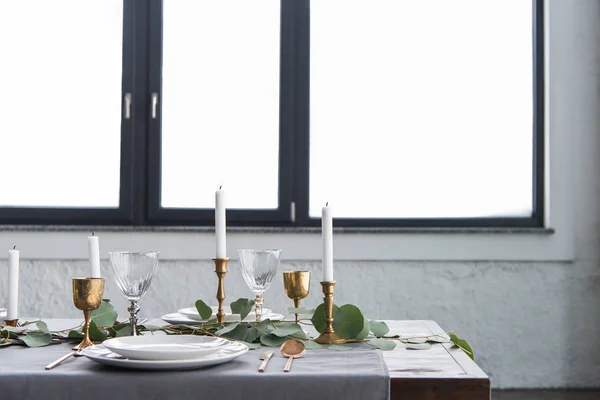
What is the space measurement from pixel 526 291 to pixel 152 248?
4.48 ft

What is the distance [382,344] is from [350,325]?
0.22ft

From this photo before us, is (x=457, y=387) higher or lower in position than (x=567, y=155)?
lower

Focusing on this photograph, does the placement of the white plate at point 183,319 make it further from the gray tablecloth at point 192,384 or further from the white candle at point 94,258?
the gray tablecloth at point 192,384

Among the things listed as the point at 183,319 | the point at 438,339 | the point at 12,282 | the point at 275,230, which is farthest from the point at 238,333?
the point at 275,230

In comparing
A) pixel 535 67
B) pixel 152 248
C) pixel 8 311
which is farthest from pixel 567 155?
pixel 8 311

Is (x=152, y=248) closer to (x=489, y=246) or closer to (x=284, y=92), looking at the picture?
(x=284, y=92)

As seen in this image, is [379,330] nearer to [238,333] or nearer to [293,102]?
[238,333]

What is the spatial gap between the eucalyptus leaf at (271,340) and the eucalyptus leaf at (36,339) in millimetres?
370

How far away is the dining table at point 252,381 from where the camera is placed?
974 mm

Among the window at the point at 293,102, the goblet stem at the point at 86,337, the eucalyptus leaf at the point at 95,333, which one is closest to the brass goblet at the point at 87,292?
the goblet stem at the point at 86,337

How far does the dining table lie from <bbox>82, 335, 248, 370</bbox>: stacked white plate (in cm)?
1

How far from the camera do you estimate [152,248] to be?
8.79 feet

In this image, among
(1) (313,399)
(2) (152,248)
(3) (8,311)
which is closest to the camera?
(1) (313,399)

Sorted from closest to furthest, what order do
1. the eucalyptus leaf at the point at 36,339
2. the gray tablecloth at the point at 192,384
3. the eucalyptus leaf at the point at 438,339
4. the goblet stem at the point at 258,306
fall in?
the gray tablecloth at the point at 192,384 < the eucalyptus leaf at the point at 36,339 < the eucalyptus leaf at the point at 438,339 < the goblet stem at the point at 258,306
